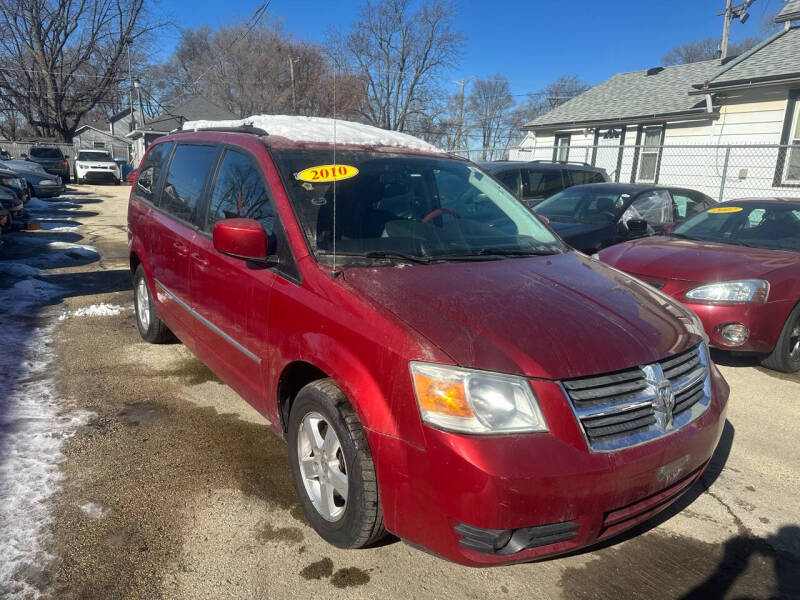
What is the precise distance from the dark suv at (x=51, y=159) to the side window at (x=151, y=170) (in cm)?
2624

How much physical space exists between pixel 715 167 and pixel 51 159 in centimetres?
2859

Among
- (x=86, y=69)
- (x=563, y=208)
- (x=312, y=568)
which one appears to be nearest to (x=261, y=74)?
(x=86, y=69)

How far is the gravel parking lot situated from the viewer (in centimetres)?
236

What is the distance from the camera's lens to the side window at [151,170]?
4680 mm

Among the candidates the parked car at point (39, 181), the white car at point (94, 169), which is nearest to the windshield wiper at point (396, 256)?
the parked car at point (39, 181)

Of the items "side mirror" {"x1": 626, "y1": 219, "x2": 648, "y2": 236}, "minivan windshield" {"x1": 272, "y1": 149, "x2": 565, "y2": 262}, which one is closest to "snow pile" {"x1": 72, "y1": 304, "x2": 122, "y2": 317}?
"minivan windshield" {"x1": 272, "y1": 149, "x2": 565, "y2": 262}

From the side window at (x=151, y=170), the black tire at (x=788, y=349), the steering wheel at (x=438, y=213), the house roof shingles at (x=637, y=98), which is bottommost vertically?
the black tire at (x=788, y=349)

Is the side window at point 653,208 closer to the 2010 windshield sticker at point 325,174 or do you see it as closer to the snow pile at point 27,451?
the 2010 windshield sticker at point 325,174

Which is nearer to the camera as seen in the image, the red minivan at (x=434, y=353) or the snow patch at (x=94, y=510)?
the red minivan at (x=434, y=353)

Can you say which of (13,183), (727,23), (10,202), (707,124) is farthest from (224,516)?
(727,23)

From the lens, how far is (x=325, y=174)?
9.96ft

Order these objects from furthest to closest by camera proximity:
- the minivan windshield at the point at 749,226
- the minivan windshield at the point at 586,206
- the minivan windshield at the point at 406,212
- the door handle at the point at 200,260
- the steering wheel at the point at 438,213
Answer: the minivan windshield at the point at 586,206 → the minivan windshield at the point at 749,226 → the door handle at the point at 200,260 → the steering wheel at the point at 438,213 → the minivan windshield at the point at 406,212

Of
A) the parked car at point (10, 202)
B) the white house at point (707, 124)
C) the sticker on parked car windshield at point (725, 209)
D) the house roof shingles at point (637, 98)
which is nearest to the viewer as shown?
the sticker on parked car windshield at point (725, 209)

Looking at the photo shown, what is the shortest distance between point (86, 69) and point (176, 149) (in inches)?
1923
